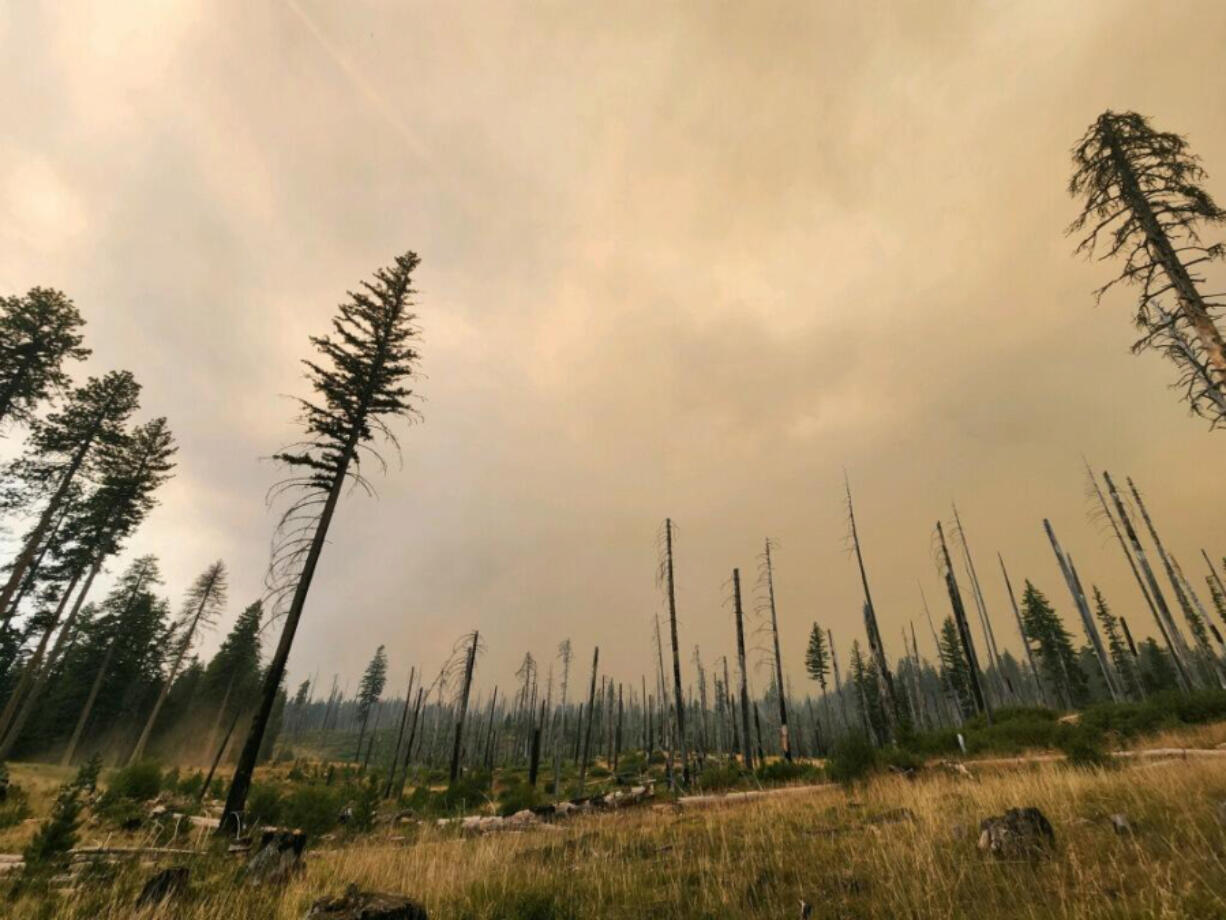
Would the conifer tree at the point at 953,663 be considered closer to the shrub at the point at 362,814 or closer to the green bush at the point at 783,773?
the green bush at the point at 783,773

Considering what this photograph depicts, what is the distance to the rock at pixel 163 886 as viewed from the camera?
5198 mm

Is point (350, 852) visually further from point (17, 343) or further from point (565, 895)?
point (17, 343)

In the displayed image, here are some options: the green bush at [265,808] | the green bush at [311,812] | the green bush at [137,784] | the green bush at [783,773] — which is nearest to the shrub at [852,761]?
the green bush at [783,773]

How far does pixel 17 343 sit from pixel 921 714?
250 feet

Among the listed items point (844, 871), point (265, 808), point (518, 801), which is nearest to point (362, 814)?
point (265, 808)

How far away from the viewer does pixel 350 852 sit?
877 cm

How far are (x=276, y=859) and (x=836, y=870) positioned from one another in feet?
25.3

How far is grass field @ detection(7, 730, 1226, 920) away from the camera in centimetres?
430

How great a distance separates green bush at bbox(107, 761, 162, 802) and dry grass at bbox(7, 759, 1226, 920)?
14.7 meters

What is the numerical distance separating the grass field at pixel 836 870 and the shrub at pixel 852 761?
4884 millimetres

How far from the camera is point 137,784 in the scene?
1717 centimetres

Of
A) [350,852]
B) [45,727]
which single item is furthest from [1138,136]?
[45,727]

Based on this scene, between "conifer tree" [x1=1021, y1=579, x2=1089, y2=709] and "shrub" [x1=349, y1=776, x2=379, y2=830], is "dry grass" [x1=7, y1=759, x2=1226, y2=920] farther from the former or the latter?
"conifer tree" [x1=1021, y1=579, x2=1089, y2=709]

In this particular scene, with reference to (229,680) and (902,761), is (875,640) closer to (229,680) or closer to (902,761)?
(902,761)
